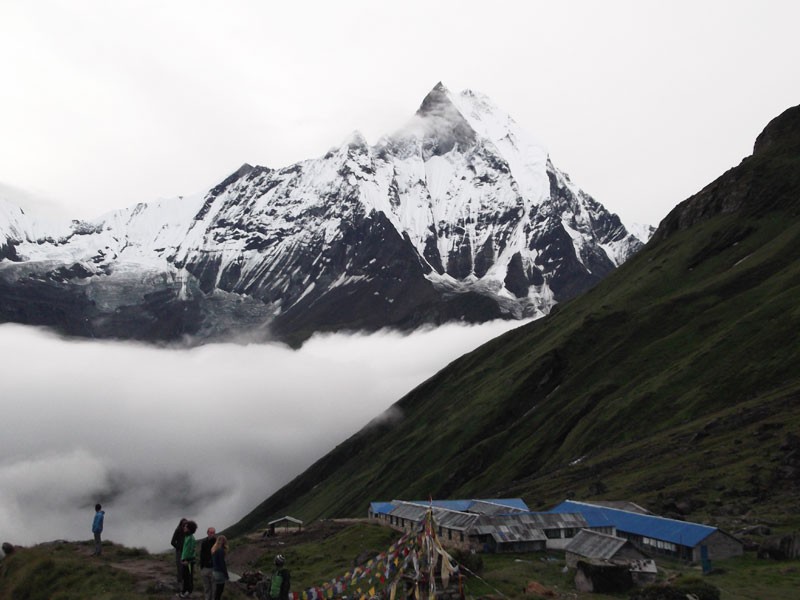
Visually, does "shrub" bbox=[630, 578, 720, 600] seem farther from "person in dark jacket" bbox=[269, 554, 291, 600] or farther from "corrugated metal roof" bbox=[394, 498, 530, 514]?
"corrugated metal roof" bbox=[394, 498, 530, 514]

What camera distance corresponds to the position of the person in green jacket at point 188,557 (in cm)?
4016

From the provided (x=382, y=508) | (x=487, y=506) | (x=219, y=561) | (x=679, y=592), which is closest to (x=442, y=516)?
(x=487, y=506)

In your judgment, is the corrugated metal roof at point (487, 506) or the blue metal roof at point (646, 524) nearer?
the blue metal roof at point (646, 524)

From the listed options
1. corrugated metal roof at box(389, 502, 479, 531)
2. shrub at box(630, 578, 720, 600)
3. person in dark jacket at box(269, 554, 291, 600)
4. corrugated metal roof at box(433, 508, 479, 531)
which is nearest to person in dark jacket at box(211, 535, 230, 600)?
person in dark jacket at box(269, 554, 291, 600)

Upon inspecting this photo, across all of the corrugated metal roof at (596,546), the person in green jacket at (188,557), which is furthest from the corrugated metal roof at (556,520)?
the person in green jacket at (188,557)

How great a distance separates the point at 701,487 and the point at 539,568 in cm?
4481

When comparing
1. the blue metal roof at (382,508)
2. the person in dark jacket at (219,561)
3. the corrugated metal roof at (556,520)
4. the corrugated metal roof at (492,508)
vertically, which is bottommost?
the person in dark jacket at (219,561)

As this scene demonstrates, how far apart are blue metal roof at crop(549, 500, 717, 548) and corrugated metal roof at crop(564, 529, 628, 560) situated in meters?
8.13

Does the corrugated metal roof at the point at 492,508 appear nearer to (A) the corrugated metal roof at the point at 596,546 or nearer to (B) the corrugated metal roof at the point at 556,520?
(B) the corrugated metal roof at the point at 556,520

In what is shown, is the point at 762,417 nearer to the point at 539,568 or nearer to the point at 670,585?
the point at 539,568

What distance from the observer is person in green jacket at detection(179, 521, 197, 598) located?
1581 inches

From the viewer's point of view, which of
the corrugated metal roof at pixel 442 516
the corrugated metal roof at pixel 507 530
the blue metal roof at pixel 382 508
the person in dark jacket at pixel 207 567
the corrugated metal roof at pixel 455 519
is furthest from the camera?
the blue metal roof at pixel 382 508

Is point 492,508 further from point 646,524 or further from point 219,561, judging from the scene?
point 219,561

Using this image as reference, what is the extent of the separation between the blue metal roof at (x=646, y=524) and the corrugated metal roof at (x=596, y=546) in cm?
813
